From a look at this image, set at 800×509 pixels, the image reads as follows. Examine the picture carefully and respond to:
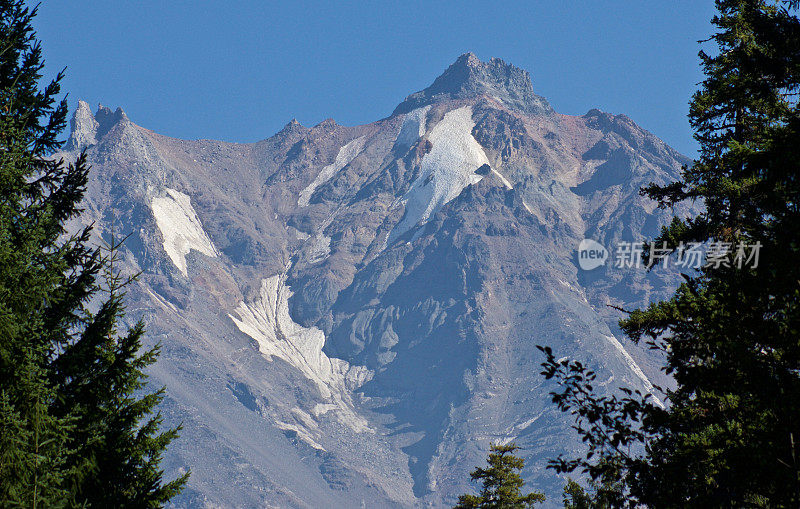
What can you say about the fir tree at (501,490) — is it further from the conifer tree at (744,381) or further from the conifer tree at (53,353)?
the conifer tree at (744,381)

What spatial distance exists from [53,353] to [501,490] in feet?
64.3

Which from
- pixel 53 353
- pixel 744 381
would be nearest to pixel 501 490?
pixel 53 353

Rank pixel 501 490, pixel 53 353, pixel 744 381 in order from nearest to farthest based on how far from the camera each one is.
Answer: pixel 744 381 < pixel 53 353 < pixel 501 490

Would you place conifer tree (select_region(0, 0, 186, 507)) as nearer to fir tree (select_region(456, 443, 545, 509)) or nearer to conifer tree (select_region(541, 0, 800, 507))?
conifer tree (select_region(541, 0, 800, 507))

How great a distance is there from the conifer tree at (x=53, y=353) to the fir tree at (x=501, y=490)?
1716cm

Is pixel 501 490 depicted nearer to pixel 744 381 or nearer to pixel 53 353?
pixel 53 353

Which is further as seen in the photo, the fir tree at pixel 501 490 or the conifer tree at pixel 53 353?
the fir tree at pixel 501 490

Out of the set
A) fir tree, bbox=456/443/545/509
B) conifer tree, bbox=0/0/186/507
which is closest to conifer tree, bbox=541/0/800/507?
conifer tree, bbox=0/0/186/507

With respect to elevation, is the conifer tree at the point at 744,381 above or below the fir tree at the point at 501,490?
below

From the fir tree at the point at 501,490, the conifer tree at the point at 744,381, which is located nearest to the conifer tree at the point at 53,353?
the conifer tree at the point at 744,381

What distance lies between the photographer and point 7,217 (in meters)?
10.4

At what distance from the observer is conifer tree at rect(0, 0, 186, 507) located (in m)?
9.20

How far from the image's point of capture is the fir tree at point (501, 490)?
2727 cm

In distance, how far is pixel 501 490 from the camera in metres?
27.6
